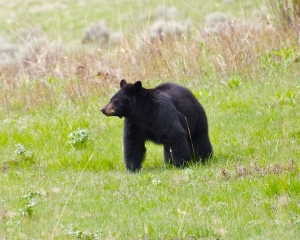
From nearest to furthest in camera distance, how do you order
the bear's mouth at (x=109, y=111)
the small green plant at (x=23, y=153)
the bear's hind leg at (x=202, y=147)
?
the bear's mouth at (x=109, y=111), the bear's hind leg at (x=202, y=147), the small green plant at (x=23, y=153)

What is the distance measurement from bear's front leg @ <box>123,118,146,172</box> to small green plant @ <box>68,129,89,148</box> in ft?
3.68

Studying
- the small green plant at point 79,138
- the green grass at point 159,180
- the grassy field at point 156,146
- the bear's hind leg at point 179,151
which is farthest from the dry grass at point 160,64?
the bear's hind leg at point 179,151

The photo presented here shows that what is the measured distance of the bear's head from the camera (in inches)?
325

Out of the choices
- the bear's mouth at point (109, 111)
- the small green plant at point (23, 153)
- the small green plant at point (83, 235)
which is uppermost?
the bear's mouth at point (109, 111)

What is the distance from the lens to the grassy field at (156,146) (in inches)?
237

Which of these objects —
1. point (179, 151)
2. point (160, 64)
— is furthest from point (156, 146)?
point (160, 64)

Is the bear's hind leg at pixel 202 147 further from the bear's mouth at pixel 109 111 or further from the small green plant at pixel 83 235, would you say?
the small green plant at pixel 83 235

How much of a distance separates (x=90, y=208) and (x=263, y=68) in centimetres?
642

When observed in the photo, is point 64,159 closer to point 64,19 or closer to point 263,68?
point 263,68

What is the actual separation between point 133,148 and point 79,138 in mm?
1367

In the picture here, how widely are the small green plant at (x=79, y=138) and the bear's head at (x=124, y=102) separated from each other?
1.26 meters

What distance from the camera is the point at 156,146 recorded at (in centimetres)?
988

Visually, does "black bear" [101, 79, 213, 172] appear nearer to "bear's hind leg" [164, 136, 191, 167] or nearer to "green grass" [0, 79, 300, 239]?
"bear's hind leg" [164, 136, 191, 167]

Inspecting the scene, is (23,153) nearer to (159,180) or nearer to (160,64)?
(159,180)
